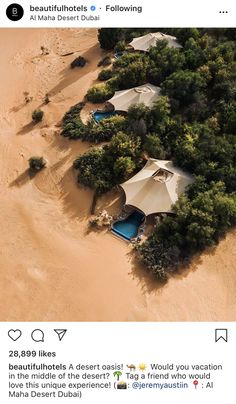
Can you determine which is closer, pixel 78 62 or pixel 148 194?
pixel 148 194

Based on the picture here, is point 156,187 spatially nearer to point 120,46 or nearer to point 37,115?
point 37,115

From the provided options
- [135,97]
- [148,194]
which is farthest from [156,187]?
[135,97]

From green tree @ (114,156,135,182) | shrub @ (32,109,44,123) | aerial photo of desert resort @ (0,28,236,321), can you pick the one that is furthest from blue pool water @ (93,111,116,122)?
green tree @ (114,156,135,182)

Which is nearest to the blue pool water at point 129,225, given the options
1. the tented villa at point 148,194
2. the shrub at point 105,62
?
the tented villa at point 148,194
